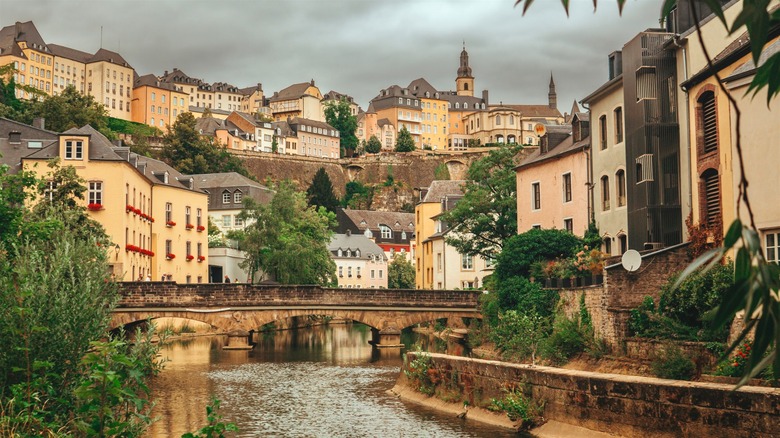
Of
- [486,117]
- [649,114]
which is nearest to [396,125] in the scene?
[486,117]

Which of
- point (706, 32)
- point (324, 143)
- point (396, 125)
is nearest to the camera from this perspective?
point (706, 32)

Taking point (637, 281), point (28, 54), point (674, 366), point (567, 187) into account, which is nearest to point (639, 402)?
point (674, 366)

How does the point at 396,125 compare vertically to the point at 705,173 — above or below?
above

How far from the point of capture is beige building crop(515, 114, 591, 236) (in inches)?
1529

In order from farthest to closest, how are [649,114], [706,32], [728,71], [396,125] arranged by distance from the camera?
[396,125]
[649,114]
[706,32]
[728,71]

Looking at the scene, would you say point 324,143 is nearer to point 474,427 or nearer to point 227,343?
point 227,343

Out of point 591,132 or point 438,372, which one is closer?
point 438,372

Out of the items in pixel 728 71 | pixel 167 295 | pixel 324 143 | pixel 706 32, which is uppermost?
pixel 324 143

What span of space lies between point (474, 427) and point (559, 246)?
1650 centimetres

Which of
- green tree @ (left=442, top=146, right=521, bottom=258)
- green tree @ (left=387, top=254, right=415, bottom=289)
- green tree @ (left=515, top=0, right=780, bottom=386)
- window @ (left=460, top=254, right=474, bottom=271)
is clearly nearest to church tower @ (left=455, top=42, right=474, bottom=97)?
green tree @ (left=387, top=254, right=415, bottom=289)

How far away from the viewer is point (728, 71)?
75.5 feet

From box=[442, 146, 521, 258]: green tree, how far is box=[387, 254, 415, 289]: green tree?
5064cm

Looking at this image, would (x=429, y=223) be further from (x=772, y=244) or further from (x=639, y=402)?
(x=639, y=402)

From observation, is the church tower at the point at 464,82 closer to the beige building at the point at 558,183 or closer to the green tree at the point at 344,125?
the green tree at the point at 344,125
